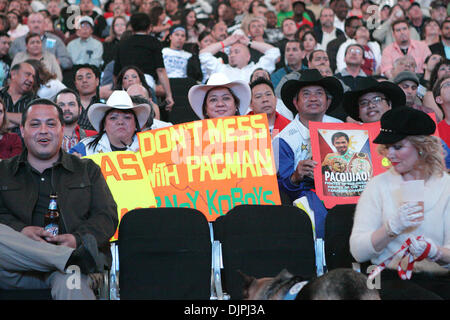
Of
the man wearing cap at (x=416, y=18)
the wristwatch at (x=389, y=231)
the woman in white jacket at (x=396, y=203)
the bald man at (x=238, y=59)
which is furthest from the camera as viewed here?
the man wearing cap at (x=416, y=18)

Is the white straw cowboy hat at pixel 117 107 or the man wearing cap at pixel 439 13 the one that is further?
the man wearing cap at pixel 439 13

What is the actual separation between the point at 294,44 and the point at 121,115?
175 inches

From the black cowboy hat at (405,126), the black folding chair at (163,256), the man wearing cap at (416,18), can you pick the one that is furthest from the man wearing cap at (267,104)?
the man wearing cap at (416,18)

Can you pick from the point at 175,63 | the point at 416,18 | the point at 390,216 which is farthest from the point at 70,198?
the point at 416,18

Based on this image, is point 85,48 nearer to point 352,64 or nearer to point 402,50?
point 352,64

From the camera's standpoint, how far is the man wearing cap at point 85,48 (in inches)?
462

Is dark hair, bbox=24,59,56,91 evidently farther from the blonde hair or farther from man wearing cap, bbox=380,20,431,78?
the blonde hair

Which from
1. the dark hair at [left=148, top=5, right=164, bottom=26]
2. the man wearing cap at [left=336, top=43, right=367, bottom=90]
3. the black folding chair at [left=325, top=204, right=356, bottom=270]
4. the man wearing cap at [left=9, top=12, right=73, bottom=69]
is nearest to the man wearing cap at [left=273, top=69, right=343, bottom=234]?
the black folding chair at [left=325, top=204, right=356, bottom=270]

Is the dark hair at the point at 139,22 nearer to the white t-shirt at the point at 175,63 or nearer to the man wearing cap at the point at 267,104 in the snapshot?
the white t-shirt at the point at 175,63

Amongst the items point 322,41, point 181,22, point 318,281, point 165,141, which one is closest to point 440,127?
point 165,141

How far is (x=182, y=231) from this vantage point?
15.8 ft

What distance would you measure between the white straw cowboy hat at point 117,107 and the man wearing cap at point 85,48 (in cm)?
518

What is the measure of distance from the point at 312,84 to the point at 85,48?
6.06 meters

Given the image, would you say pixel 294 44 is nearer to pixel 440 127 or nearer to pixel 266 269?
pixel 440 127
